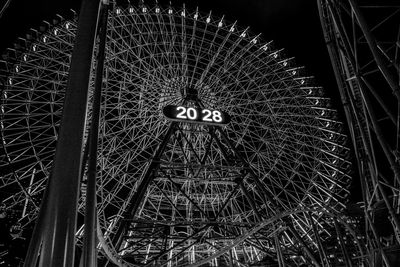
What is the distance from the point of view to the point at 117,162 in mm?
24422

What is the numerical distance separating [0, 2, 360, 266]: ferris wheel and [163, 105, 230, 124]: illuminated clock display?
5.25ft

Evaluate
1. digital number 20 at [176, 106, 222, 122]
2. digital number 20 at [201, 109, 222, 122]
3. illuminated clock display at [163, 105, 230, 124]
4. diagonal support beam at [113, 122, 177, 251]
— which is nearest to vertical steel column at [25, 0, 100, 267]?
diagonal support beam at [113, 122, 177, 251]

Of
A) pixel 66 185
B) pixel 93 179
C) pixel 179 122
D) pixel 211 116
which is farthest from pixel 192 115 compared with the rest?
pixel 66 185

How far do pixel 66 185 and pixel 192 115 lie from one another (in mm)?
15938

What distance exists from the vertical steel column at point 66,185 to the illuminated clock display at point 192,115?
14792 millimetres

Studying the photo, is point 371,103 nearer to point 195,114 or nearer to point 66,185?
point 66,185

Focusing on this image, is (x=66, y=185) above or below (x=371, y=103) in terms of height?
below

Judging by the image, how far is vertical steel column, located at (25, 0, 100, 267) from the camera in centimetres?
317

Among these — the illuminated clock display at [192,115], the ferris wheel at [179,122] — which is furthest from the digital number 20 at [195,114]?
the ferris wheel at [179,122]

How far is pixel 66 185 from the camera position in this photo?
11.1ft

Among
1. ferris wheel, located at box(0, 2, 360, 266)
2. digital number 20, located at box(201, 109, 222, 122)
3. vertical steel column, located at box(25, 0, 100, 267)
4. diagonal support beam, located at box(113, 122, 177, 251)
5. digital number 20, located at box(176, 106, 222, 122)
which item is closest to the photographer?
vertical steel column, located at box(25, 0, 100, 267)

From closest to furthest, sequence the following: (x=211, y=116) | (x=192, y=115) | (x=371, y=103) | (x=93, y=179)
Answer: (x=93, y=179)
(x=371, y=103)
(x=192, y=115)
(x=211, y=116)

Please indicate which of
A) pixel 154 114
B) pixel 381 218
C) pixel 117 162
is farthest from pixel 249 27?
pixel 381 218

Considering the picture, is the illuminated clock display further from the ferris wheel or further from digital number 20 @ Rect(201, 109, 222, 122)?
the ferris wheel
